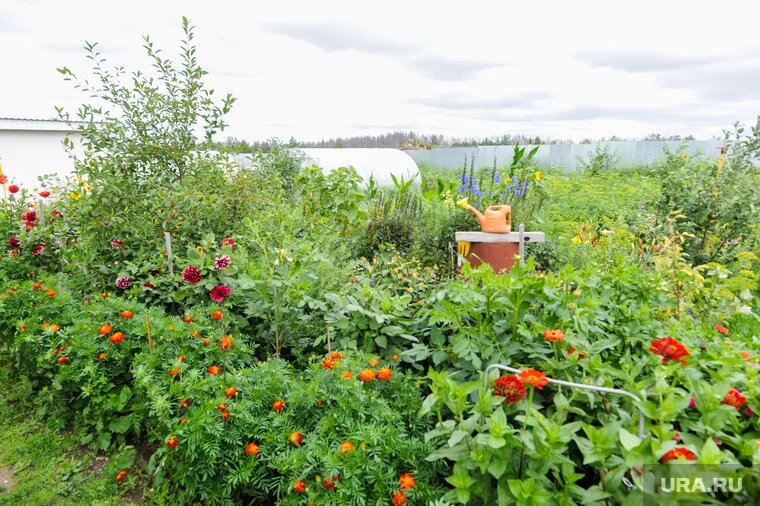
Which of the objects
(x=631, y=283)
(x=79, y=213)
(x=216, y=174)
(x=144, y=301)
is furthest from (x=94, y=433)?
(x=631, y=283)

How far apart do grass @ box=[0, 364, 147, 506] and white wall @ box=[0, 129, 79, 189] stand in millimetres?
11979

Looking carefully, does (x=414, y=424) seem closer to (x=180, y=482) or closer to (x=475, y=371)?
(x=475, y=371)

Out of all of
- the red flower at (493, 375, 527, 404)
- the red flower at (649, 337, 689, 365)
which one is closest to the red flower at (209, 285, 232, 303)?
the red flower at (493, 375, 527, 404)

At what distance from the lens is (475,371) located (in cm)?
198

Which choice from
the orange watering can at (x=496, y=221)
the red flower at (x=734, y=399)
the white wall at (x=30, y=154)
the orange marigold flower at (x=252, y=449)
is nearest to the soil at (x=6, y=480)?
the orange marigold flower at (x=252, y=449)

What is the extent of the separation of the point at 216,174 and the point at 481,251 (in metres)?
2.26

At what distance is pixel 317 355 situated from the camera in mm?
2695

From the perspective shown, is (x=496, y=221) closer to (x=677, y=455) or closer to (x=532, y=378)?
(x=532, y=378)

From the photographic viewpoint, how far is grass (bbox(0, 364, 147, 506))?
2193 millimetres

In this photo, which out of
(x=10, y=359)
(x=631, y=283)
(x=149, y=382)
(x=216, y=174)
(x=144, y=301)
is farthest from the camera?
(x=216, y=174)

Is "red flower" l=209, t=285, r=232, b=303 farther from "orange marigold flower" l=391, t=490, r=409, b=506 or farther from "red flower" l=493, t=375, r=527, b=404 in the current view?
"red flower" l=493, t=375, r=527, b=404

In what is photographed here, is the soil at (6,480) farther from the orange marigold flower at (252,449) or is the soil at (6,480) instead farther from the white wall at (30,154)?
the white wall at (30,154)

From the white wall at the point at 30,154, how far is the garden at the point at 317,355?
10564 mm

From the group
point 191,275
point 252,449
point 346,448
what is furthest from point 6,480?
point 346,448
